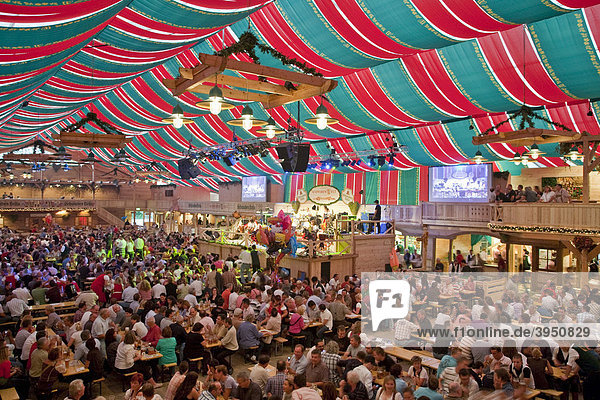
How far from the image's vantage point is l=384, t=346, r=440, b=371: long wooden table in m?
5.96

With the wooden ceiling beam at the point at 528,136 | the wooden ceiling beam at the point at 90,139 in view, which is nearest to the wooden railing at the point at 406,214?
the wooden ceiling beam at the point at 528,136

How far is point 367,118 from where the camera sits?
13391mm

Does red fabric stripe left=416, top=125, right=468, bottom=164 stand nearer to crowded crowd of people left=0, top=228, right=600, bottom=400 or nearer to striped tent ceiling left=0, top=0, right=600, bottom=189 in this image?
striped tent ceiling left=0, top=0, right=600, bottom=189

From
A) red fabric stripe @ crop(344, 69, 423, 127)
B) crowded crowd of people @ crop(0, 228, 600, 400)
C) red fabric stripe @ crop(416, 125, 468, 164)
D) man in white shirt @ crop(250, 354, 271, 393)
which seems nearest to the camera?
crowded crowd of people @ crop(0, 228, 600, 400)

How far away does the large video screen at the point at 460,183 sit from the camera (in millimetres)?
Answer: 16094

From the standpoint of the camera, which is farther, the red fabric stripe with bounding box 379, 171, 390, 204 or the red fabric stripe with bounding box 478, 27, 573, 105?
the red fabric stripe with bounding box 379, 171, 390, 204

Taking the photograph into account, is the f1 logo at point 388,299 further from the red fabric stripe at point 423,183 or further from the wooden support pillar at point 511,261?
the red fabric stripe at point 423,183

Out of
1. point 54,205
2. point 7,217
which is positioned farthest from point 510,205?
point 7,217

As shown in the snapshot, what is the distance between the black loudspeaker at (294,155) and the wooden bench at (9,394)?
28.7 feet

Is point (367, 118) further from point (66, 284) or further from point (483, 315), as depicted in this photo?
point (66, 284)

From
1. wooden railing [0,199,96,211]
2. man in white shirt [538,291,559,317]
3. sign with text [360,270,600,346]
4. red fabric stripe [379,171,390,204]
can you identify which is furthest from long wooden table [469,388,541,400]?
wooden railing [0,199,96,211]

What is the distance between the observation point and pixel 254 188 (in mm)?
26109

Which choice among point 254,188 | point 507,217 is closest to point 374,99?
point 507,217

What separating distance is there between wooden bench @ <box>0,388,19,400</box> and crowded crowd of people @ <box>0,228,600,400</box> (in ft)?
0.39
